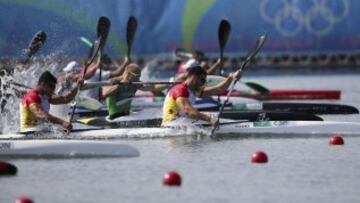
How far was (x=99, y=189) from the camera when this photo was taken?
537 inches

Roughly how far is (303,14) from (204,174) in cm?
2878

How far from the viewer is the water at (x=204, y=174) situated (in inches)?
517

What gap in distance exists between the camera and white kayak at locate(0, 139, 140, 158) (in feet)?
54.0

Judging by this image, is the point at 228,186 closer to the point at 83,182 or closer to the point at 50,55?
the point at 83,182

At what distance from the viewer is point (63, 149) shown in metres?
16.5

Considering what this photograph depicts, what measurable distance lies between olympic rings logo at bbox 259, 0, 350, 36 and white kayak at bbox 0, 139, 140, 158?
27120mm

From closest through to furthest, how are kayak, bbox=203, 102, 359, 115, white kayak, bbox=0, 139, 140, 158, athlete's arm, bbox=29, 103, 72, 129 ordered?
white kayak, bbox=0, 139, 140, 158
athlete's arm, bbox=29, 103, 72, 129
kayak, bbox=203, 102, 359, 115

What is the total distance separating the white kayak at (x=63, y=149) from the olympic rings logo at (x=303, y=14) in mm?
27120

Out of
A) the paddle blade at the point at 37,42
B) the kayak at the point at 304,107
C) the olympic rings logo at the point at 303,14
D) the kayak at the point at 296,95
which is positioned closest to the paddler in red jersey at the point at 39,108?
the paddle blade at the point at 37,42

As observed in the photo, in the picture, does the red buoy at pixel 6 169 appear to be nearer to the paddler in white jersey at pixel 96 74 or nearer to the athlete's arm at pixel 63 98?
the athlete's arm at pixel 63 98

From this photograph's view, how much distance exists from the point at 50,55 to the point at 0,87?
6447mm

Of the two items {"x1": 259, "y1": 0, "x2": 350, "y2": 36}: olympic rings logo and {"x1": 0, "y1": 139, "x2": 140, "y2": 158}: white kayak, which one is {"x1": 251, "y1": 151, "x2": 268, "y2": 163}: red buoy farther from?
{"x1": 259, "y1": 0, "x2": 350, "y2": 36}: olympic rings logo

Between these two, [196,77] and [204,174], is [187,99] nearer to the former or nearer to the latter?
[196,77]

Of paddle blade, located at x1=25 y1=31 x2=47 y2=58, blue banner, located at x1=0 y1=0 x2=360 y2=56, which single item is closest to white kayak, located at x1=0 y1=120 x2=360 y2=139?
paddle blade, located at x1=25 y1=31 x2=47 y2=58
